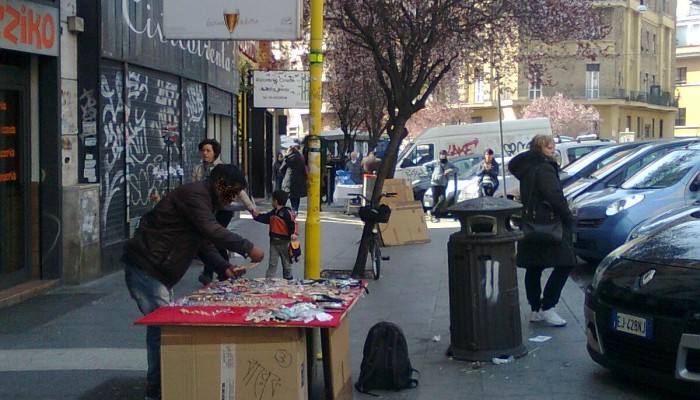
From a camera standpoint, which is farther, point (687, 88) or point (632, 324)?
point (687, 88)

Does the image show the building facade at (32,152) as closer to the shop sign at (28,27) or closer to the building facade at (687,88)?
the shop sign at (28,27)

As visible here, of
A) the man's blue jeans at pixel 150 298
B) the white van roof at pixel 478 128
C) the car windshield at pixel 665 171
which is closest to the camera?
the man's blue jeans at pixel 150 298

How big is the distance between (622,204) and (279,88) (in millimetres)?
4842

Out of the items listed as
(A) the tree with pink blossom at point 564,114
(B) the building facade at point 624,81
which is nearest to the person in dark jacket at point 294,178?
(B) the building facade at point 624,81

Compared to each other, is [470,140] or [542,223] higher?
[470,140]

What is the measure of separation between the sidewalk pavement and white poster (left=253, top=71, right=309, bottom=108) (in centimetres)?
246

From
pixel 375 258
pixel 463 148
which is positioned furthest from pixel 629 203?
pixel 463 148

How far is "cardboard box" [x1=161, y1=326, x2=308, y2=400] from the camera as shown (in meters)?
5.25

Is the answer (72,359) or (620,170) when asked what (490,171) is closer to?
(620,170)

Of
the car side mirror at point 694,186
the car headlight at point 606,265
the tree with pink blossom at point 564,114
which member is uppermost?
the tree with pink blossom at point 564,114

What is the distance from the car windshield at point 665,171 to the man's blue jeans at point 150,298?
7994 mm

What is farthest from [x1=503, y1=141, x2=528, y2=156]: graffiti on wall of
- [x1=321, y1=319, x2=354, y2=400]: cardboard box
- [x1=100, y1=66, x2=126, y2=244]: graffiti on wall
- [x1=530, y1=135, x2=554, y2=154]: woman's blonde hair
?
[x1=321, y1=319, x2=354, y2=400]: cardboard box

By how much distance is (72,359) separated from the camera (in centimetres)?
751

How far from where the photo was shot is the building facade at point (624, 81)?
5881 cm
